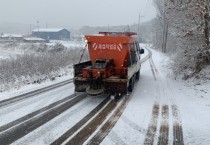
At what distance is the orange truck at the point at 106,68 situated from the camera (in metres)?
12.0

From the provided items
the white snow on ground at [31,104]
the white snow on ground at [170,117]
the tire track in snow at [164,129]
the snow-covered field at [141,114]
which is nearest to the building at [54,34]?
the white snow on ground at [170,117]

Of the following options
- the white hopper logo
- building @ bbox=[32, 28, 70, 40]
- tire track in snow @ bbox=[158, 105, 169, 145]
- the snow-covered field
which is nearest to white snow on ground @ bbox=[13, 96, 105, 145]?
the snow-covered field

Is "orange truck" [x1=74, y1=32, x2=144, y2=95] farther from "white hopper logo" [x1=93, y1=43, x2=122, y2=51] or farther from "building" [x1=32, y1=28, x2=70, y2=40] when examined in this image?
"building" [x1=32, y1=28, x2=70, y2=40]

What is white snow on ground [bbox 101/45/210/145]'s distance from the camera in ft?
24.2

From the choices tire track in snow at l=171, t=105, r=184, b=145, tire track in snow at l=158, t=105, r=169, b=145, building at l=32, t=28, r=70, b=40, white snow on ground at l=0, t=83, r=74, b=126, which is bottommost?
tire track in snow at l=171, t=105, r=184, b=145

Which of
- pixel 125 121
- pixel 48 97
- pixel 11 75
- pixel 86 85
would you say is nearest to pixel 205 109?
pixel 125 121

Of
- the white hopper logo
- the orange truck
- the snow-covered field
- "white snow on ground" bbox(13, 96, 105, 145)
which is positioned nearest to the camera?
"white snow on ground" bbox(13, 96, 105, 145)

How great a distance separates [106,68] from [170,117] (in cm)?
425

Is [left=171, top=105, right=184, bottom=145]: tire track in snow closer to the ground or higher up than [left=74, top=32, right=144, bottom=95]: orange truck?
closer to the ground

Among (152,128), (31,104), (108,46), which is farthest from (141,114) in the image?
(108,46)

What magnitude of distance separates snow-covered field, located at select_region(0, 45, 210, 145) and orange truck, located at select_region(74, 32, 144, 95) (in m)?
0.68

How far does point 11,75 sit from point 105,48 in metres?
8.69

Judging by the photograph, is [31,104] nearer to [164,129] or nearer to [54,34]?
[164,129]

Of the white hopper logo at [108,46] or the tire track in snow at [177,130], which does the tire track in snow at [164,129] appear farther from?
the white hopper logo at [108,46]
